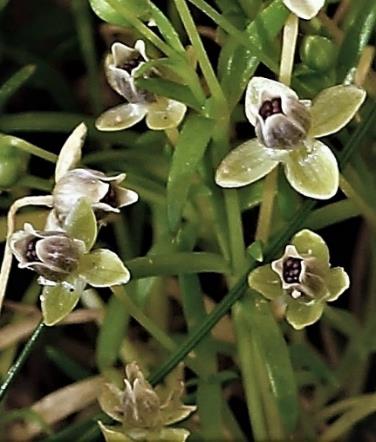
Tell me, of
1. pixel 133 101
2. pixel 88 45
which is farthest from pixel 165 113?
pixel 88 45

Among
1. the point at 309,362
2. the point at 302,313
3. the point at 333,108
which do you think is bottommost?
the point at 309,362

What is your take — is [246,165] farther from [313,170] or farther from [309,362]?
[309,362]

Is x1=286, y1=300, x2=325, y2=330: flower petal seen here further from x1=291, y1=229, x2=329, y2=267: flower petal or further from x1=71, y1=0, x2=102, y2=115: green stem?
x1=71, y1=0, x2=102, y2=115: green stem

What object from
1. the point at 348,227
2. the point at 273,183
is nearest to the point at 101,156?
the point at 273,183

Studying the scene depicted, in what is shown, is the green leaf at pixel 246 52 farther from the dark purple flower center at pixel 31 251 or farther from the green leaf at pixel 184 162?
the dark purple flower center at pixel 31 251

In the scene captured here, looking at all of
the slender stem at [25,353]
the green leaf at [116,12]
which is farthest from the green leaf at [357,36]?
the slender stem at [25,353]

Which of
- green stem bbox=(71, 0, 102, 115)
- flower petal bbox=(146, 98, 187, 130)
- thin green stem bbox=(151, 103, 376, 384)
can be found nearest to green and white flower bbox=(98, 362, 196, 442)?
thin green stem bbox=(151, 103, 376, 384)
